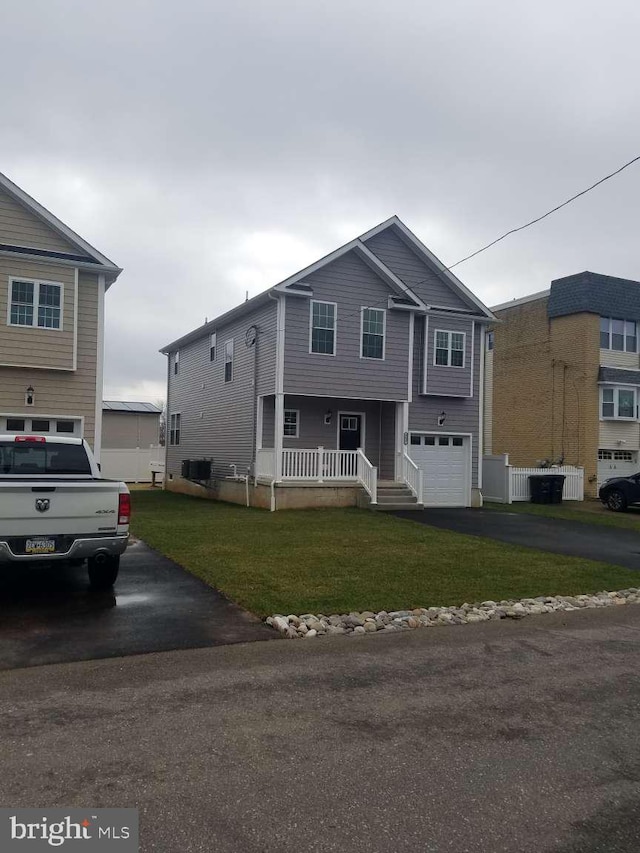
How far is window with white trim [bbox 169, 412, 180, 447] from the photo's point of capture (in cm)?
2923

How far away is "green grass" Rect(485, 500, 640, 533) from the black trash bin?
1.26 ft

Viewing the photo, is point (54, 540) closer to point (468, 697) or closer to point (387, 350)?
point (468, 697)

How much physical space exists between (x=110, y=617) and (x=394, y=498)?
13.3 m

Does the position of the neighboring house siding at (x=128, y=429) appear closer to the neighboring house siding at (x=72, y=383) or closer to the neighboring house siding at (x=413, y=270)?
the neighboring house siding at (x=72, y=383)

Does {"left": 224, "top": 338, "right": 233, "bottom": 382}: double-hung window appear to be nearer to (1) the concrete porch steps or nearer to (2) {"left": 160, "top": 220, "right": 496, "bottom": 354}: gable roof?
(2) {"left": 160, "top": 220, "right": 496, "bottom": 354}: gable roof

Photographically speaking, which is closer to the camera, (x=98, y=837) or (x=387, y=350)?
(x=98, y=837)

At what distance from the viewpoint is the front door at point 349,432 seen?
867 inches

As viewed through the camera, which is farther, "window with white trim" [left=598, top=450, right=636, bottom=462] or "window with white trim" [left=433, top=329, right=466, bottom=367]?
"window with white trim" [left=598, top=450, right=636, bottom=462]

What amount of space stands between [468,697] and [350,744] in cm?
133

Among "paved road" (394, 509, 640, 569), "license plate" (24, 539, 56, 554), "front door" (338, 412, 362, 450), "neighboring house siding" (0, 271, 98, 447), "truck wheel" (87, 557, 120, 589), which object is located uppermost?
"neighboring house siding" (0, 271, 98, 447)

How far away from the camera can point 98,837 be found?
317cm

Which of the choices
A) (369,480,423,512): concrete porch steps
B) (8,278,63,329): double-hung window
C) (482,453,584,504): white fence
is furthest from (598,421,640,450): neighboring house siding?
(8,278,63,329): double-hung window

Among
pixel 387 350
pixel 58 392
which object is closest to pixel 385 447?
pixel 387 350

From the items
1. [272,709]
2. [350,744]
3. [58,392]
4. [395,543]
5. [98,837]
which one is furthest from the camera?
[58,392]
